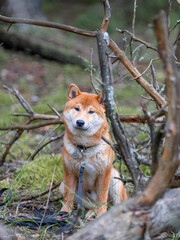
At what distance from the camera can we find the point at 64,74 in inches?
378

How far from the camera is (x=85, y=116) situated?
10.8 ft

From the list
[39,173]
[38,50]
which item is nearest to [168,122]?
[39,173]

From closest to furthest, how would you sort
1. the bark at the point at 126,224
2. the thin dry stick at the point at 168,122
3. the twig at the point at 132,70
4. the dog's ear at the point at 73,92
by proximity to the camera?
the thin dry stick at the point at 168,122
the bark at the point at 126,224
the twig at the point at 132,70
the dog's ear at the point at 73,92

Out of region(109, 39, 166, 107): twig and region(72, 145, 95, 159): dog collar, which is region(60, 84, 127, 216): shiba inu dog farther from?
region(109, 39, 166, 107): twig

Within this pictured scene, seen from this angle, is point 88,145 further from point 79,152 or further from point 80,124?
point 80,124

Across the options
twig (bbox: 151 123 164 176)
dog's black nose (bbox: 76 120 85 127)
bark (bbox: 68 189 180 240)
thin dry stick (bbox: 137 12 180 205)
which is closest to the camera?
thin dry stick (bbox: 137 12 180 205)

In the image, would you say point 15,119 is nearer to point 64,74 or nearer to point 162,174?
point 64,74

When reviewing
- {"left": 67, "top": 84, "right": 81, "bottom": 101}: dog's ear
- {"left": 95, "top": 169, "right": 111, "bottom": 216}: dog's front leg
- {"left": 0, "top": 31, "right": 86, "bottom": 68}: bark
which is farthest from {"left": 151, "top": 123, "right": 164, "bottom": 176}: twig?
{"left": 0, "top": 31, "right": 86, "bottom": 68}: bark

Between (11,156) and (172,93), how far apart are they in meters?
3.79

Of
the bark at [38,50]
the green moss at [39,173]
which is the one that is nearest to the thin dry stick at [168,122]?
the green moss at [39,173]

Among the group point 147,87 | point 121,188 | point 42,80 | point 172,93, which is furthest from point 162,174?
point 42,80

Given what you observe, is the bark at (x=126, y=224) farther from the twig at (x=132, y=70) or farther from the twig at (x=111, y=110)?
the twig at (x=132, y=70)

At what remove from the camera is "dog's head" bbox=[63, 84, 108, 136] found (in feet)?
10.6

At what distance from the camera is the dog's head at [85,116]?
3230 millimetres
